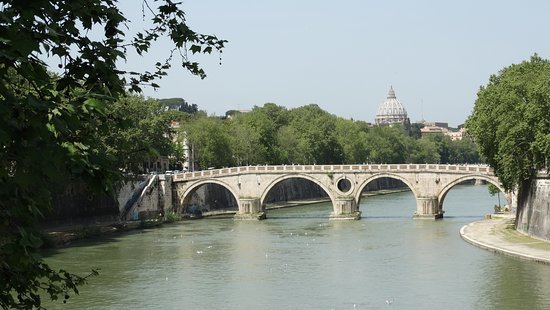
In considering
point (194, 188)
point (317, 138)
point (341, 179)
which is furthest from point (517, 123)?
point (317, 138)

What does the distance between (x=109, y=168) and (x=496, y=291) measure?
24.7 meters

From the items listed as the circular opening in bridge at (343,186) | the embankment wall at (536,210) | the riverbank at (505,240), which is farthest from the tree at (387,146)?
the embankment wall at (536,210)

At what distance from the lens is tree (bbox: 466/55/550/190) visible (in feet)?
141

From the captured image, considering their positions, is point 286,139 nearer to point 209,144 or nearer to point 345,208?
point 209,144

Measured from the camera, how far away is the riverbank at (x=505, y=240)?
119ft

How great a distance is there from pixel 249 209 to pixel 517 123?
941 inches

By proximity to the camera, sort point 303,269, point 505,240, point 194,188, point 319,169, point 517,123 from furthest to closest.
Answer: point 194,188 < point 319,169 < point 517,123 < point 505,240 < point 303,269

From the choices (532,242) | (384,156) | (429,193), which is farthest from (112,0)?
(384,156)

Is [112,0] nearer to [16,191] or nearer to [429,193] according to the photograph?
[16,191]

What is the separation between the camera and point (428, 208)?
5984cm

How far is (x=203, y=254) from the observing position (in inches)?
1619

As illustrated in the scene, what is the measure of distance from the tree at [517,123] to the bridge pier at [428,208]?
11.0 meters

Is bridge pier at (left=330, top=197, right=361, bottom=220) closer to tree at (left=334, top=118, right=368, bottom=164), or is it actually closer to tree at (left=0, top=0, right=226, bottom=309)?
tree at (left=334, top=118, right=368, bottom=164)

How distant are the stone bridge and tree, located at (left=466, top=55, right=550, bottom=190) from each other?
457 inches
